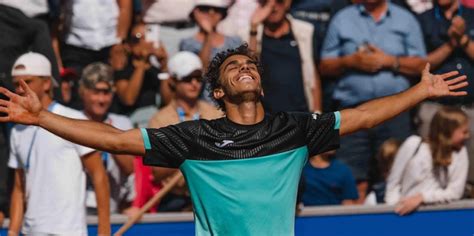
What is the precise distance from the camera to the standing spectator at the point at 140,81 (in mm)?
9297

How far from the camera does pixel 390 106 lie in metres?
5.94

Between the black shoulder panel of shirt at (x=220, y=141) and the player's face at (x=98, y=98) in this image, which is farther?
the player's face at (x=98, y=98)

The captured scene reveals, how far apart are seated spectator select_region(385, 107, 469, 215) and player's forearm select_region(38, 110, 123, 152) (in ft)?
11.7

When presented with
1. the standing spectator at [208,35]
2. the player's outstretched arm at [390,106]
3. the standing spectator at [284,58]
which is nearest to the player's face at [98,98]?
the standing spectator at [208,35]

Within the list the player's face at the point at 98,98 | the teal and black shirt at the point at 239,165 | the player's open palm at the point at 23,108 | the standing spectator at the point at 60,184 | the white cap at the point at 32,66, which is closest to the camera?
the player's open palm at the point at 23,108

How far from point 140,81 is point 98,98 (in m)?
0.69

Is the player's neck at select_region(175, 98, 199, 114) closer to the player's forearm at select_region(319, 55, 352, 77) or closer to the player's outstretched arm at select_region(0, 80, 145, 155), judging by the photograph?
the player's forearm at select_region(319, 55, 352, 77)

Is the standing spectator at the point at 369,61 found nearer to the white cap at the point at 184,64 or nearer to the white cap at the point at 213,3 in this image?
the white cap at the point at 213,3

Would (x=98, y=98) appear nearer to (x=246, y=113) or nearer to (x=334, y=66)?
(x=334, y=66)

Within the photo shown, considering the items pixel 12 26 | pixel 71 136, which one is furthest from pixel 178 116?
pixel 71 136

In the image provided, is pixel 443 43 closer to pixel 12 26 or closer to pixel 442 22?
pixel 442 22

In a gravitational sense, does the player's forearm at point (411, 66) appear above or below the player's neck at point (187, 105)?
above

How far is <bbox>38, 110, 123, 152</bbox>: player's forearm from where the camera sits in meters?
5.52

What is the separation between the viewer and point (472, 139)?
9.53 metres
